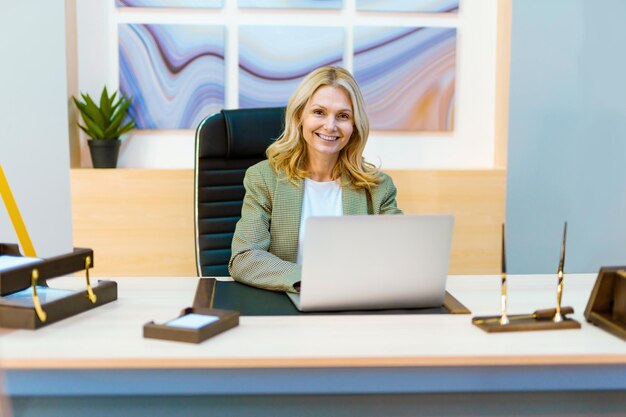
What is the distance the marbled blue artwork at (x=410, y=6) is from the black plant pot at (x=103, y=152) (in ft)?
4.52

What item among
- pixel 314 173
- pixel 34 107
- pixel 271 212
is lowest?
pixel 271 212

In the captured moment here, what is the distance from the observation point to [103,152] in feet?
11.3

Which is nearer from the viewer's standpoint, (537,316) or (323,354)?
(323,354)

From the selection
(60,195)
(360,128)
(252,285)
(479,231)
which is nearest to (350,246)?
(252,285)

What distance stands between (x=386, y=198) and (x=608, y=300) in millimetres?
960

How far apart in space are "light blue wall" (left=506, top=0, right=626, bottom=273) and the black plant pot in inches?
75.5

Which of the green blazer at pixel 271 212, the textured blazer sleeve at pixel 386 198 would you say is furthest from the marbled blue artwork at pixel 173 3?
the textured blazer sleeve at pixel 386 198

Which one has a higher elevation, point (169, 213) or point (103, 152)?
point (103, 152)

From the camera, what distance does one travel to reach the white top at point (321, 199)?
242 cm

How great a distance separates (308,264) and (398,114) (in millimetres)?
2199

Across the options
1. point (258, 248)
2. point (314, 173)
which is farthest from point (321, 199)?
point (258, 248)

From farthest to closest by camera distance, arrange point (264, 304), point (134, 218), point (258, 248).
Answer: point (134, 218) → point (258, 248) → point (264, 304)

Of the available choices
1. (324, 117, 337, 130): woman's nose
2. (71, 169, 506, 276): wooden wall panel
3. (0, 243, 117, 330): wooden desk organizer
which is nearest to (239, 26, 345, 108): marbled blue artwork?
(71, 169, 506, 276): wooden wall panel

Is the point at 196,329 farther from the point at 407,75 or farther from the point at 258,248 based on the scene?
Answer: the point at 407,75
